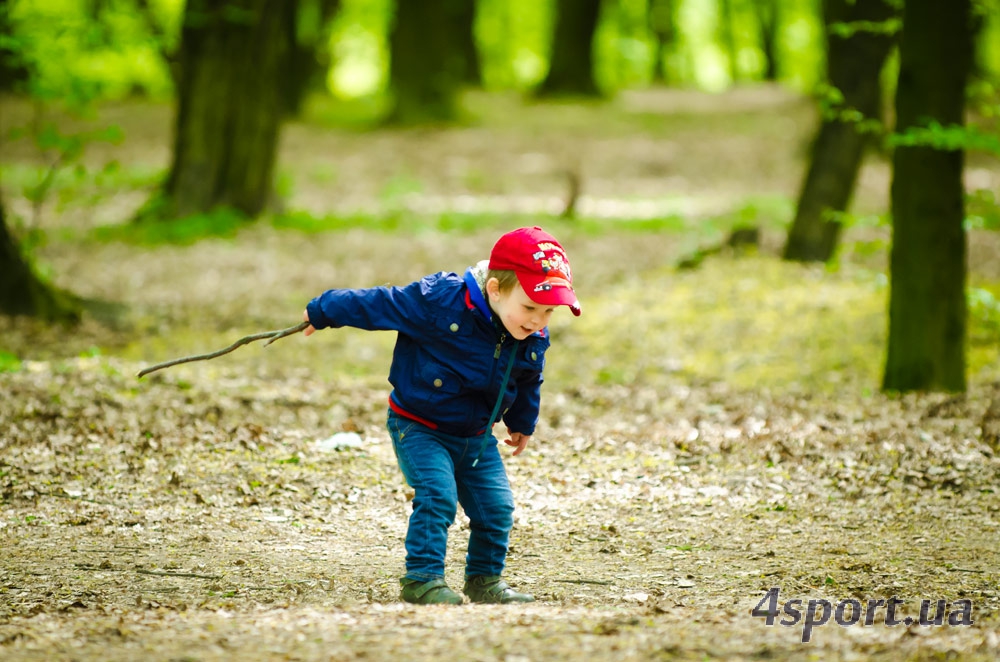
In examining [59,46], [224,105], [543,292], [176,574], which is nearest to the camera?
[543,292]

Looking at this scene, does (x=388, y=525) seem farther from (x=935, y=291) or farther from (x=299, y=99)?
(x=299, y=99)

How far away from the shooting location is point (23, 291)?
10.4m

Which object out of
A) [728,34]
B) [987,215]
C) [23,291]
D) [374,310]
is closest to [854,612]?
[374,310]

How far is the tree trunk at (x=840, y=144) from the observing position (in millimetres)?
13164

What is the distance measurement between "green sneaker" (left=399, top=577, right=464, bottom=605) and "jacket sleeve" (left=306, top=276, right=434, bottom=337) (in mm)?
1061

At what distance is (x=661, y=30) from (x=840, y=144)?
1191 inches

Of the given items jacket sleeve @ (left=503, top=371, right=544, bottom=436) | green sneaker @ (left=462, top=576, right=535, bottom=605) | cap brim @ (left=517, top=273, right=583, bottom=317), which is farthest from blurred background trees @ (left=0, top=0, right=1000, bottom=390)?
green sneaker @ (left=462, top=576, right=535, bottom=605)

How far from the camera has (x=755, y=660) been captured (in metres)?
3.39

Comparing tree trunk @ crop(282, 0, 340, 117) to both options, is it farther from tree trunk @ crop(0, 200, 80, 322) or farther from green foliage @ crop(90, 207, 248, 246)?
Answer: tree trunk @ crop(0, 200, 80, 322)

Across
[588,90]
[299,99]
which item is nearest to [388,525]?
[299,99]

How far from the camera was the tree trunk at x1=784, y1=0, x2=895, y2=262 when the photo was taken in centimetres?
1316

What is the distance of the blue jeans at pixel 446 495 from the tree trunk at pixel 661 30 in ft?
126

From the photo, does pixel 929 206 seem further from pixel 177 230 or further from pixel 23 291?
pixel 177 230

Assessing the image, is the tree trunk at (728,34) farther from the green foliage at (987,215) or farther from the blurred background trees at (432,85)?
the green foliage at (987,215)
